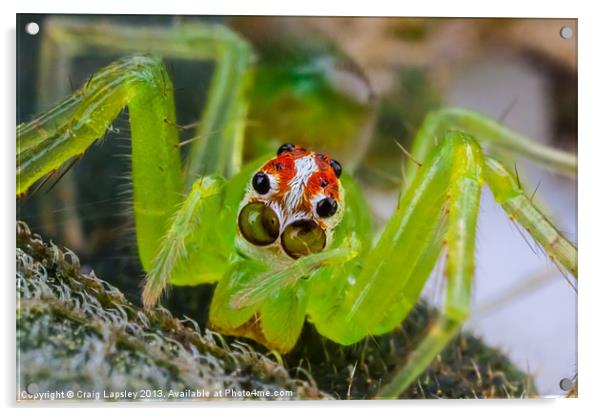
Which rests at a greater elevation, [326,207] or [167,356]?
[326,207]

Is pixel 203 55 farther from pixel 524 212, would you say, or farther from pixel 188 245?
pixel 524 212

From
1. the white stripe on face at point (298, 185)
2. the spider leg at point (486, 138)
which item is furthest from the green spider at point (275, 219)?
the spider leg at point (486, 138)

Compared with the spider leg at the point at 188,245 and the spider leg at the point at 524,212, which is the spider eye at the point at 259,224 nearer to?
the spider leg at the point at 188,245

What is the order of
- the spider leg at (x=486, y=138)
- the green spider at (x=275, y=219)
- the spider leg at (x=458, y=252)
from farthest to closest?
the spider leg at (x=486, y=138) < the green spider at (x=275, y=219) < the spider leg at (x=458, y=252)

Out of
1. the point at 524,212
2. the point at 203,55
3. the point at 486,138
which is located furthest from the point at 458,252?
the point at 203,55

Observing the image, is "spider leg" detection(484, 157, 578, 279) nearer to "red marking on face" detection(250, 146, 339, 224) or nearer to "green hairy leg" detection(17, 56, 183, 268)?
"red marking on face" detection(250, 146, 339, 224)

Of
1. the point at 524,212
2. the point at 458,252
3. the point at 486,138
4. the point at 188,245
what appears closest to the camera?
the point at 458,252
